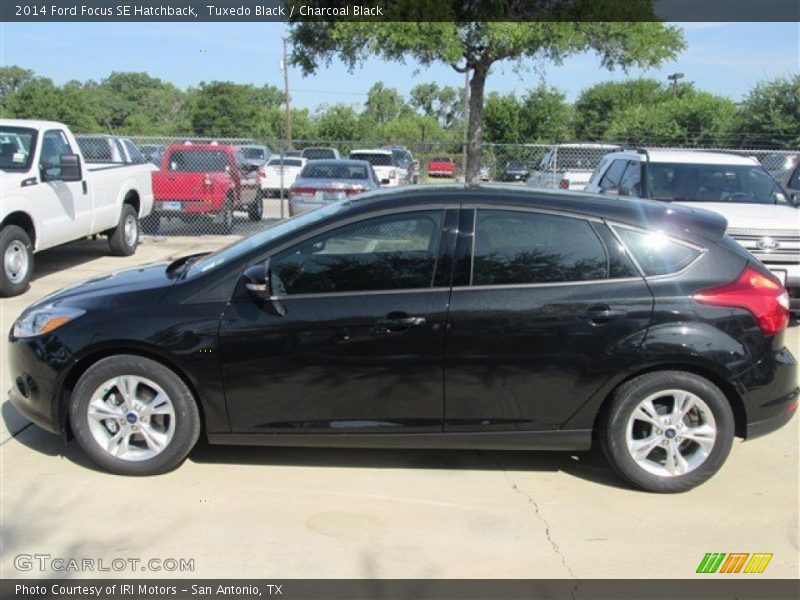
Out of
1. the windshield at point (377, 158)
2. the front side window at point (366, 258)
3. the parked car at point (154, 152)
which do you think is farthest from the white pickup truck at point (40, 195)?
the windshield at point (377, 158)

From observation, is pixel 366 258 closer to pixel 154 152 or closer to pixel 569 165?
pixel 569 165

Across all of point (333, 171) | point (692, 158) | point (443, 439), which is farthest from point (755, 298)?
point (333, 171)

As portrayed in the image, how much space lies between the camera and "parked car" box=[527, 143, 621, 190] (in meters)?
17.3

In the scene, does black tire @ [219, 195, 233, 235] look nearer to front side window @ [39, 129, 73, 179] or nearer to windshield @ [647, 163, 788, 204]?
front side window @ [39, 129, 73, 179]

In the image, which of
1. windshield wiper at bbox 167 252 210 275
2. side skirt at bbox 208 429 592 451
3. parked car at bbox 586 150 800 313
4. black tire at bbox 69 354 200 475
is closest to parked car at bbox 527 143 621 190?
parked car at bbox 586 150 800 313

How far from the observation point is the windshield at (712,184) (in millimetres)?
8688

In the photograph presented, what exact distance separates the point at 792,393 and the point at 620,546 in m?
1.48

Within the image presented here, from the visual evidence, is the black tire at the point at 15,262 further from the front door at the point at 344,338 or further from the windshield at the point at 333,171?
the windshield at the point at 333,171

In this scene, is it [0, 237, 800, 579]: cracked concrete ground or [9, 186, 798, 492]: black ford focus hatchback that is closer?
[0, 237, 800, 579]: cracked concrete ground

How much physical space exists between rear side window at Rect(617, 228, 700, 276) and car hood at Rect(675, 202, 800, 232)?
3.61 metres

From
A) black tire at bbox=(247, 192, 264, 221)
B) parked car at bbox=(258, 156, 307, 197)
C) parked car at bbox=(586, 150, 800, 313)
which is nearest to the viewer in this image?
parked car at bbox=(586, 150, 800, 313)

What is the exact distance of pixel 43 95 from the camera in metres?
48.4

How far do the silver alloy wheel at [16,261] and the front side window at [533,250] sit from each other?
662 cm

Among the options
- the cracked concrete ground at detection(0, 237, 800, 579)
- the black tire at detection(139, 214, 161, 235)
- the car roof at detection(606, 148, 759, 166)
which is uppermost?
the car roof at detection(606, 148, 759, 166)
